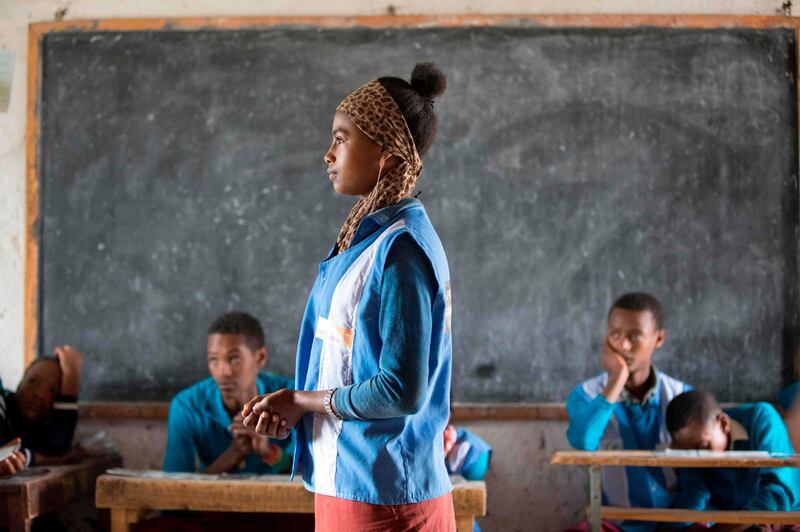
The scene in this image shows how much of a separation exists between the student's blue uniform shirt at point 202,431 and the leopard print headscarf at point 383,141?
186 cm

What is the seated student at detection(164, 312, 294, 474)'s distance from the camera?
10.4ft

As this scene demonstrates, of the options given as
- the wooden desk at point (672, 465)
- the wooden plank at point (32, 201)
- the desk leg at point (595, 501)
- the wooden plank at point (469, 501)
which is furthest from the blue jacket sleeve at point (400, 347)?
the wooden plank at point (32, 201)

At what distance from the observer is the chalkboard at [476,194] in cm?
342

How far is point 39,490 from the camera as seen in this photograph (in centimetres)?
284

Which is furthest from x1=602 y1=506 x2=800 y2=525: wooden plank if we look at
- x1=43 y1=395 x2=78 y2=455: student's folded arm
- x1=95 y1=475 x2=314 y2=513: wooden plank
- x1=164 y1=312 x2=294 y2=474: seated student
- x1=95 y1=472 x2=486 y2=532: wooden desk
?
x1=43 y1=395 x2=78 y2=455: student's folded arm

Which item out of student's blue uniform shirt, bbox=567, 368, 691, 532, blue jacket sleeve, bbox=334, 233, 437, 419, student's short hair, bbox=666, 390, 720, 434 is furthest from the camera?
student's blue uniform shirt, bbox=567, 368, 691, 532

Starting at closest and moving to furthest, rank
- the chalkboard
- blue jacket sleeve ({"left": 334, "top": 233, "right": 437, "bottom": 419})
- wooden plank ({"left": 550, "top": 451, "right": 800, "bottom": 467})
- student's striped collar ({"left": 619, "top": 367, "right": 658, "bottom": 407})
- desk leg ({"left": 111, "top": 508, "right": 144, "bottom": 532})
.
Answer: blue jacket sleeve ({"left": 334, "top": 233, "right": 437, "bottom": 419}), wooden plank ({"left": 550, "top": 451, "right": 800, "bottom": 467}), desk leg ({"left": 111, "top": 508, "right": 144, "bottom": 532}), student's striped collar ({"left": 619, "top": 367, "right": 658, "bottom": 407}), the chalkboard

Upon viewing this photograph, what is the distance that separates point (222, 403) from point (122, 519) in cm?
58

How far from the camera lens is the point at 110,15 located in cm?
360

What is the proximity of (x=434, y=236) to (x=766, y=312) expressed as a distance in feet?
8.19

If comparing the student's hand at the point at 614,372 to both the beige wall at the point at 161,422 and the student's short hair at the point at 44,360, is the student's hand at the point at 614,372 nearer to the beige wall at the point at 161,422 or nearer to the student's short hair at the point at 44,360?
the beige wall at the point at 161,422

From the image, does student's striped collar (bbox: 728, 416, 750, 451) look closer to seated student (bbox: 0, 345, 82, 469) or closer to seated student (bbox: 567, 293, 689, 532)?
seated student (bbox: 567, 293, 689, 532)

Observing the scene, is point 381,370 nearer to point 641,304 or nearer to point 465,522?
point 465,522

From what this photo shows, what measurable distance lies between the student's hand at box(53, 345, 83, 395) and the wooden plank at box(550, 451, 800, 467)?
6.08ft
